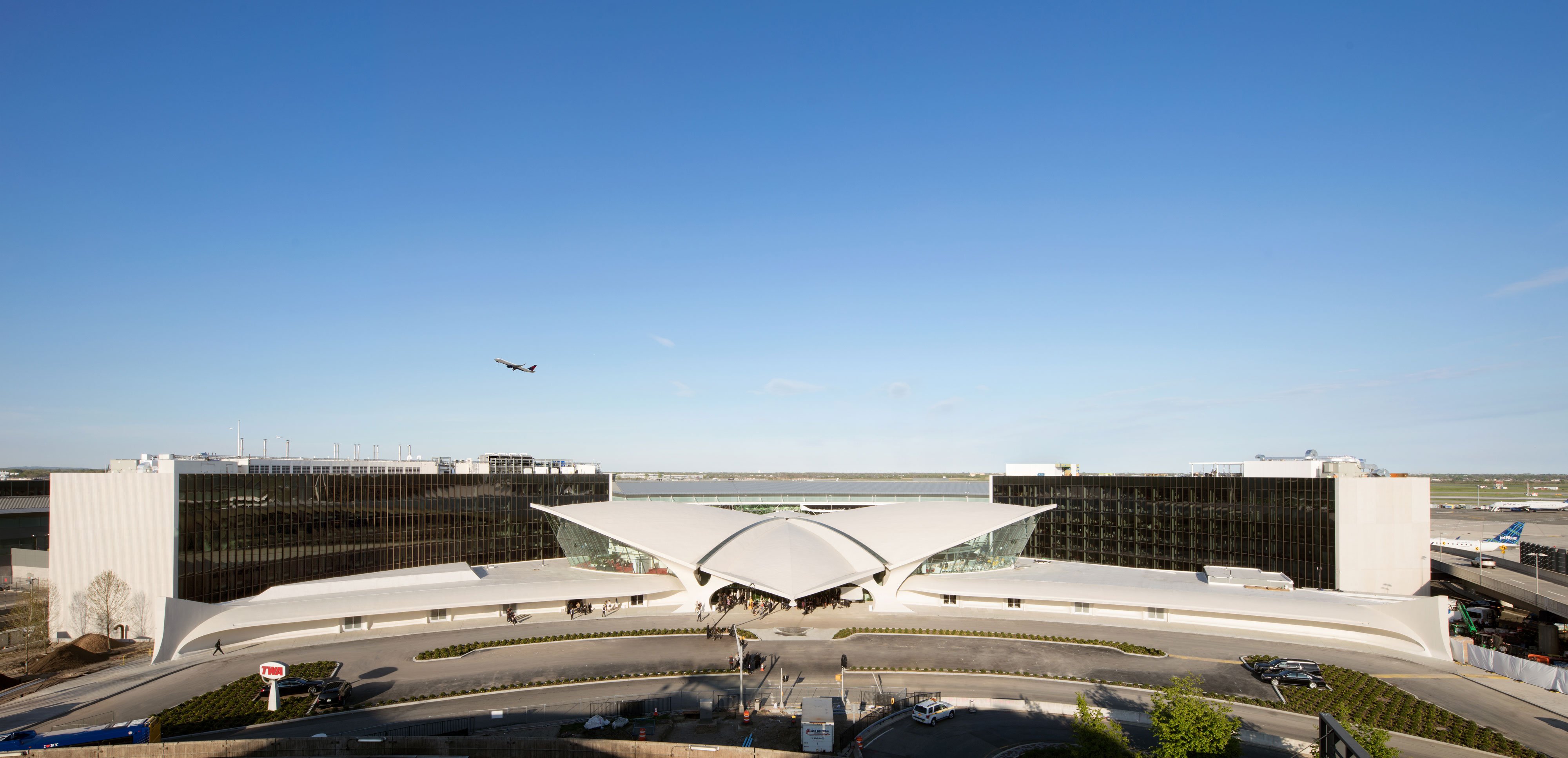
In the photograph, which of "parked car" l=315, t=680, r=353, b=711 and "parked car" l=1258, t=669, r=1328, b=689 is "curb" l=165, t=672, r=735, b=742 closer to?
"parked car" l=315, t=680, r=353, b=711

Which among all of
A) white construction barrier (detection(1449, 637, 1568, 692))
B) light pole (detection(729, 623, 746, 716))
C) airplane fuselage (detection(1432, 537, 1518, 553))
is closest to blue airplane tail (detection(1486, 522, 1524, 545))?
airplane fuselage (detection(1432, 537, 1518, 553))

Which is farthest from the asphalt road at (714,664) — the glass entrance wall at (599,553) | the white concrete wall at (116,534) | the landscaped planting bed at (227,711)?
the white concrete wall at (116,534)

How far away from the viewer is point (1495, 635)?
40.0 m

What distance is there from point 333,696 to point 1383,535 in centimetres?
5804

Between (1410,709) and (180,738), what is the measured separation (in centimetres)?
4688

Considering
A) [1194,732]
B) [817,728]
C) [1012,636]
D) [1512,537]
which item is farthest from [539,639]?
[1512,537]

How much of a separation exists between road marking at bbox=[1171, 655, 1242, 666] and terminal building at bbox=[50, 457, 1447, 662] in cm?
608

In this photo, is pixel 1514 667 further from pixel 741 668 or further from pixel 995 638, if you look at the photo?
pixel 741 668

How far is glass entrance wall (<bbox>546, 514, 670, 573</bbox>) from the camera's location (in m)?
47.2

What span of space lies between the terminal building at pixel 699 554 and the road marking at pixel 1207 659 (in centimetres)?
608

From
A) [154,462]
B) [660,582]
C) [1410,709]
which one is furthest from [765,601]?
[154,462]

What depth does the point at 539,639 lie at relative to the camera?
37.6 meters

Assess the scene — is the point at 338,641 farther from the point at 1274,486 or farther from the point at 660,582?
the point at 1274,486

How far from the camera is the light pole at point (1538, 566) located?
38062mm
